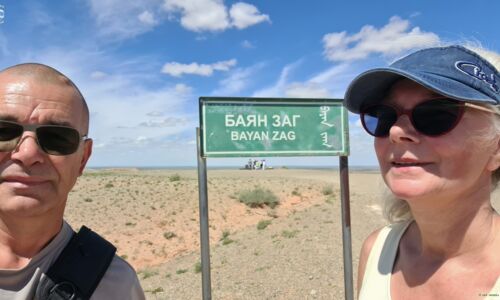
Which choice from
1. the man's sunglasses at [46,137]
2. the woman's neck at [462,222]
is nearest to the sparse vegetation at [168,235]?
the man's sunglasses at [46,137]

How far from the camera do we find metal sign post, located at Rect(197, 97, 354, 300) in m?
4.30

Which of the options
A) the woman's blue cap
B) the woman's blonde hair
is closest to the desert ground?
the woman's blonde hair

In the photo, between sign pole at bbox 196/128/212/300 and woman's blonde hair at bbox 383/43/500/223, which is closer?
woman's blonde hair at bbox 383/43/500/223

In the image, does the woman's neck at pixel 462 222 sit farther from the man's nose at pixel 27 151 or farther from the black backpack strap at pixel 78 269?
the man's nose at pixel 27 151

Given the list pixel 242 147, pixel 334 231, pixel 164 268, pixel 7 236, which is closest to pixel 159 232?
pixel 164 268

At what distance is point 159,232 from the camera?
1706 cm

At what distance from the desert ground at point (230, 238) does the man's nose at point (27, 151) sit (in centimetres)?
181

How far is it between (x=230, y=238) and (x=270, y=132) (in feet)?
34.3

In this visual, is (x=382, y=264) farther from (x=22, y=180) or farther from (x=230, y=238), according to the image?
(x=230, y=238)

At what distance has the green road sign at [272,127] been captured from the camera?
14.1 ft

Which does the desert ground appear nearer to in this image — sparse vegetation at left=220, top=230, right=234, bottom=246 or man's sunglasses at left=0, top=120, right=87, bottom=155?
sparse vegetation at left=220, top=230, right=234, bottom=246

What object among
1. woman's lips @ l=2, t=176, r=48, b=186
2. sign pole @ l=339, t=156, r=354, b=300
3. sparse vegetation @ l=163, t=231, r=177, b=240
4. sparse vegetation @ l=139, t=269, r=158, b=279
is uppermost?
woman's lips @ l=2, t=176, r=48, b=186

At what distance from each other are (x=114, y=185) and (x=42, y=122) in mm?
29963

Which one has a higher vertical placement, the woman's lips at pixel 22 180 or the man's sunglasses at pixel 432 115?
A: the man's sunglasses at pixel 432 115
